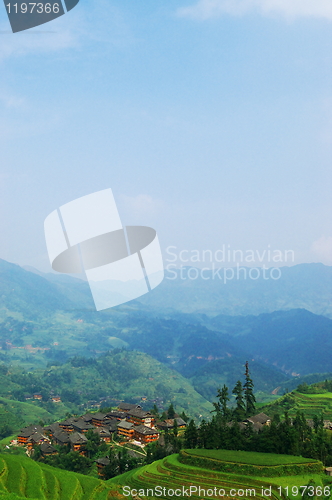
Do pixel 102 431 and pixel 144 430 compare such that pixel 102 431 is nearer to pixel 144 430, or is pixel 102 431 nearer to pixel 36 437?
pixel 144 430

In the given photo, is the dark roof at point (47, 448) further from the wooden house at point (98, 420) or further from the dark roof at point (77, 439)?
the wooden house at point (98, 420)

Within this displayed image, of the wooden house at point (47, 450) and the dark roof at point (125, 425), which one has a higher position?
the wooden house at point (47, 450)

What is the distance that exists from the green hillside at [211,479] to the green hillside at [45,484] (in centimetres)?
106

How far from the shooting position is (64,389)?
75.9 metres

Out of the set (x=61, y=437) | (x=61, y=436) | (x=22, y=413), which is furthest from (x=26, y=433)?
(x=22, y=413)

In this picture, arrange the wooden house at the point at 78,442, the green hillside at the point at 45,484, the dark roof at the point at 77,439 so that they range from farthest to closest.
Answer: the dark roof at the point at 77,439
the wooden house at the point at 78,442
the green hillside at the point at 45,484

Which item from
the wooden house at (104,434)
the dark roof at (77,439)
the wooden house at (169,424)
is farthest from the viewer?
the wooden house at (169,424)

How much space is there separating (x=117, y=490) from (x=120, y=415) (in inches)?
722

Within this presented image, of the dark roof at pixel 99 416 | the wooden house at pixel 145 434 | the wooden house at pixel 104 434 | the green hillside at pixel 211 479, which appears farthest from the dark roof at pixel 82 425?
the green hillside at pixel 211 479

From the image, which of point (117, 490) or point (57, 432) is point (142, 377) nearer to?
point (57, 432)

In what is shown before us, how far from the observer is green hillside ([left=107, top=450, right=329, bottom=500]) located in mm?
15891

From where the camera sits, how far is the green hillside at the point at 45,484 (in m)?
14.7

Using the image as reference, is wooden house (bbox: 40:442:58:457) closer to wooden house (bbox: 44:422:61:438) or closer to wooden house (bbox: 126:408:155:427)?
wooden house (bbox: 44:422:61:438)

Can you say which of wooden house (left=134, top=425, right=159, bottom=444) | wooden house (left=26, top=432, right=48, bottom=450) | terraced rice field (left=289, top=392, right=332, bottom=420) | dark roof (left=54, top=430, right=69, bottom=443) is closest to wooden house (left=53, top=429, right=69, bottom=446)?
dark roof (left=54, top=430, right=69, bottom=443)
